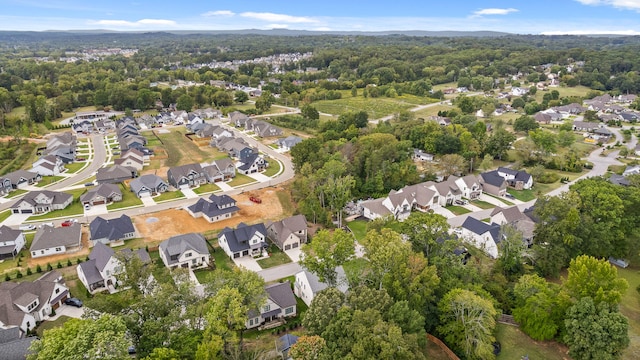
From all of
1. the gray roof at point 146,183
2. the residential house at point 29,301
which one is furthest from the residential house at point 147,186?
the residential house at point 29,301

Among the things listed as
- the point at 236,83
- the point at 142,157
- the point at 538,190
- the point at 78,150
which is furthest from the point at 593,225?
the point at 236,83

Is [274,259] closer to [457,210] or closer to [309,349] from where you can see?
[309,349]

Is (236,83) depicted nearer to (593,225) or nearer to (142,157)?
(142,157)

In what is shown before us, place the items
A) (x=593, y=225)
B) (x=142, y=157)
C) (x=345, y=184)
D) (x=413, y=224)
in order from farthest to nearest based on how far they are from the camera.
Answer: (x=142, y=157) → (x=345, y=184) → (x=593, y=225) → (x=413, y=224)

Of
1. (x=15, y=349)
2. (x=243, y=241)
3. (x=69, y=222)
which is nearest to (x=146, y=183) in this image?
(x=69, y=222)

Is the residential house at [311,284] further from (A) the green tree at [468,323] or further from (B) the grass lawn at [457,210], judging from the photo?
(B) the grass lawn at [457,210]

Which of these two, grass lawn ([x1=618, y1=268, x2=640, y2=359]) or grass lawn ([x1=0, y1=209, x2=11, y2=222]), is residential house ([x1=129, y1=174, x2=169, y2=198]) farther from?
grass lawn ([x1=618, y1=268, x2=640, y2=359])
